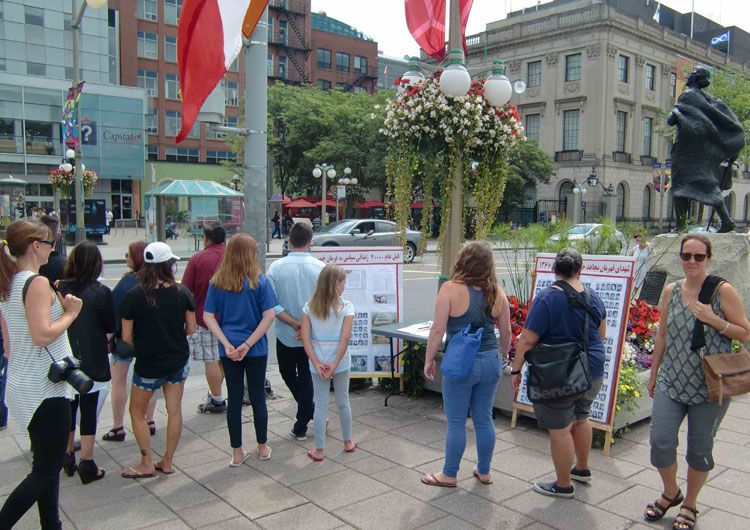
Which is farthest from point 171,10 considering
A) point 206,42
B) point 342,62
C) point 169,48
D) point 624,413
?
point 624,413

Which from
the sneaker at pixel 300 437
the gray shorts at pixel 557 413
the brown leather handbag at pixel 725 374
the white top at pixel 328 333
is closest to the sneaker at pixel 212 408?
the sneaker at pixel 300 437

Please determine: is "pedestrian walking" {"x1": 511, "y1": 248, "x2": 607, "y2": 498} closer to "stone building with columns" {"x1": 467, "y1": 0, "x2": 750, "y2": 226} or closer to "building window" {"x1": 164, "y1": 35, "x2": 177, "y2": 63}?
"stone building with columns" {"x1": 467, "y1": 0, "x2": 750, "y2": 226}

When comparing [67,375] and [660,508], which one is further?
[660,508]

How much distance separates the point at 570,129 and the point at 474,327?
46.0 meters

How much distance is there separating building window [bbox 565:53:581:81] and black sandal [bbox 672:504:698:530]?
151 feet

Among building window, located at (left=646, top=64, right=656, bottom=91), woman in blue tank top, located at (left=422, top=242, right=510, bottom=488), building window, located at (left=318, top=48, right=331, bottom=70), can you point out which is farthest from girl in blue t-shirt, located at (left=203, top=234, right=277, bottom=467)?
building window, located at (left=318, top=48, right=331, bottom=70)

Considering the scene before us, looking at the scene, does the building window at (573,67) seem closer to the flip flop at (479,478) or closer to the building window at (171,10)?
the building window at (171,10)

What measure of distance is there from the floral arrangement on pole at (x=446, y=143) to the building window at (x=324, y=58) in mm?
62211

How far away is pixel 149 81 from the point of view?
5219 centimetres

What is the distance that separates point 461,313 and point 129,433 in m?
3.25

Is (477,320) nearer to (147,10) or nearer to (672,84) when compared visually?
(672,84)

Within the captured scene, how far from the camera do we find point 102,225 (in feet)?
96.5

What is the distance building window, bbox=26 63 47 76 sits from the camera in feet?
144

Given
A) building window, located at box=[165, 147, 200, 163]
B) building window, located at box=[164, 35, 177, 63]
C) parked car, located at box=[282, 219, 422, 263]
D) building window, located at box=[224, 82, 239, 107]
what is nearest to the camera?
parked car, located at box=[282, 219, 422, 263]
